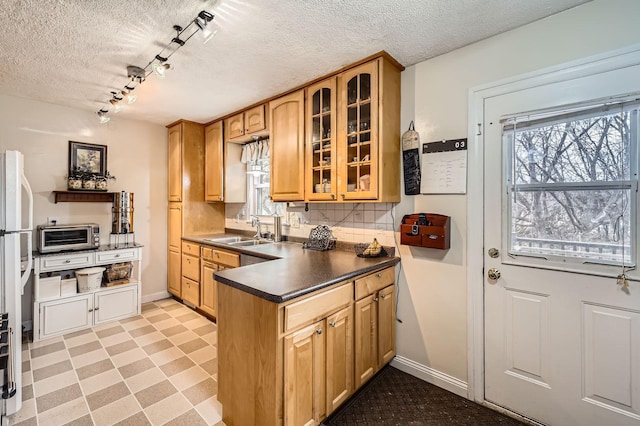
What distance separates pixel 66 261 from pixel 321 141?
2.91 meters

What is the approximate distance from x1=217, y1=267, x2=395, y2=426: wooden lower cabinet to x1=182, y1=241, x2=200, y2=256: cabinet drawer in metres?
1.93

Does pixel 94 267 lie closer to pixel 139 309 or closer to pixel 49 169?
pixel 139 309

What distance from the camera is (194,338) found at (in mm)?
2842

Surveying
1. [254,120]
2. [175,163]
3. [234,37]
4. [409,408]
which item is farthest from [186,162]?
[409,408]

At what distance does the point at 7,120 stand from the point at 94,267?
5.66ft

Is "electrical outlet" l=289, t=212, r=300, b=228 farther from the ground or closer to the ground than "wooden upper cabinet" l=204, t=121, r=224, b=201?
closer to the ground

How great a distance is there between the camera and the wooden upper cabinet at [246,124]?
3156 millimetres

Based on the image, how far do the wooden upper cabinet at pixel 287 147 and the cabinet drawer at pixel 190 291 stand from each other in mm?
1549

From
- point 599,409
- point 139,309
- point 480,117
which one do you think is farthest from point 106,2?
point 599,409

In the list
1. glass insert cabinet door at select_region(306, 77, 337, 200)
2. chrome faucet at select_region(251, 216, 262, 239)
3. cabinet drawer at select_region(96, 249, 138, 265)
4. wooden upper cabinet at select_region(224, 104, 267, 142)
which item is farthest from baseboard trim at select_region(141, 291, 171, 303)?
glass insert cabinet door at select_region(306, 77, 337, 200)

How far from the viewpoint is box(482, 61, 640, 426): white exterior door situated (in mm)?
1512

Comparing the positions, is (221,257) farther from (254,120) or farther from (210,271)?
(254,120)

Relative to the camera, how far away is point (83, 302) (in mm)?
3029

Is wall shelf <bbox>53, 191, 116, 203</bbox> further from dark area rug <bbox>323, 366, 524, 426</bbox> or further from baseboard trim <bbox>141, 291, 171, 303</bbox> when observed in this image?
dark area rug <bbox>323, 366, 524, 426</bbox>
